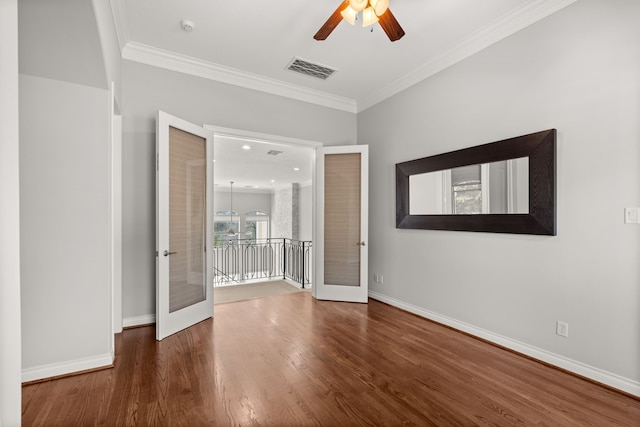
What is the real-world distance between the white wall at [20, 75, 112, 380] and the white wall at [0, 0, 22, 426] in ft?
5.53

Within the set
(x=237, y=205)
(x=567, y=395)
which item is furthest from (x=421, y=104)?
(x=237, y=205)

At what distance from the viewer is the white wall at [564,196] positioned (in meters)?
2.12

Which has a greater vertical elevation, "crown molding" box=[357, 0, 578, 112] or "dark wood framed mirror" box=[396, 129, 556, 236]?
"crown molding" box=[357, 0, 578, 112]

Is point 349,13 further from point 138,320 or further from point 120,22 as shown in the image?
point 138,320

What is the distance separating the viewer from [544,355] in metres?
2.52

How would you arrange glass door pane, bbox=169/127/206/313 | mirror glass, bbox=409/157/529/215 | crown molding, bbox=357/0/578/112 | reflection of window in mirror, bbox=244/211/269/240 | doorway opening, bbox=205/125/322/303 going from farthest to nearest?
reflection of window in mirror, bbox=244/211/269/240, doorway opening, bbox=205/125/322/303, glass door pane, bbox=169/127/206/313, mirror glass, bbox=409/157/529/215, crown molding, bbox=357/0/578/112

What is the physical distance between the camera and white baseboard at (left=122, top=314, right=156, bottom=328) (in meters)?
3.18

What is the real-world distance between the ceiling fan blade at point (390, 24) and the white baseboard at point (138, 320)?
3.49 meters

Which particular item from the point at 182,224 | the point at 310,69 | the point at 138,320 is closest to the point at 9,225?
the point at 182,224

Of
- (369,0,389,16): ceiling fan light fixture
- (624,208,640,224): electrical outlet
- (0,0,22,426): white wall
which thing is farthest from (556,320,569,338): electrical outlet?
(0,0,22,426): white wall

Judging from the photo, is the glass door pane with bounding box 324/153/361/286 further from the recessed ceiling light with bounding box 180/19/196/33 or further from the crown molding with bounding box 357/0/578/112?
the recessed ceiling light with bounding box 180/19/196/33

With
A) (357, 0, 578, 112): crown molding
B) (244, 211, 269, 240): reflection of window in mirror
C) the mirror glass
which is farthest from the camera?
(244, 211, 269, 240): reflection of window in mirror

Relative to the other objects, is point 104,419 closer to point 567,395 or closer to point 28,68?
point 28,68

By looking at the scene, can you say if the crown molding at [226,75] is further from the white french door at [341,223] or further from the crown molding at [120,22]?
the white french door at [341,223]
